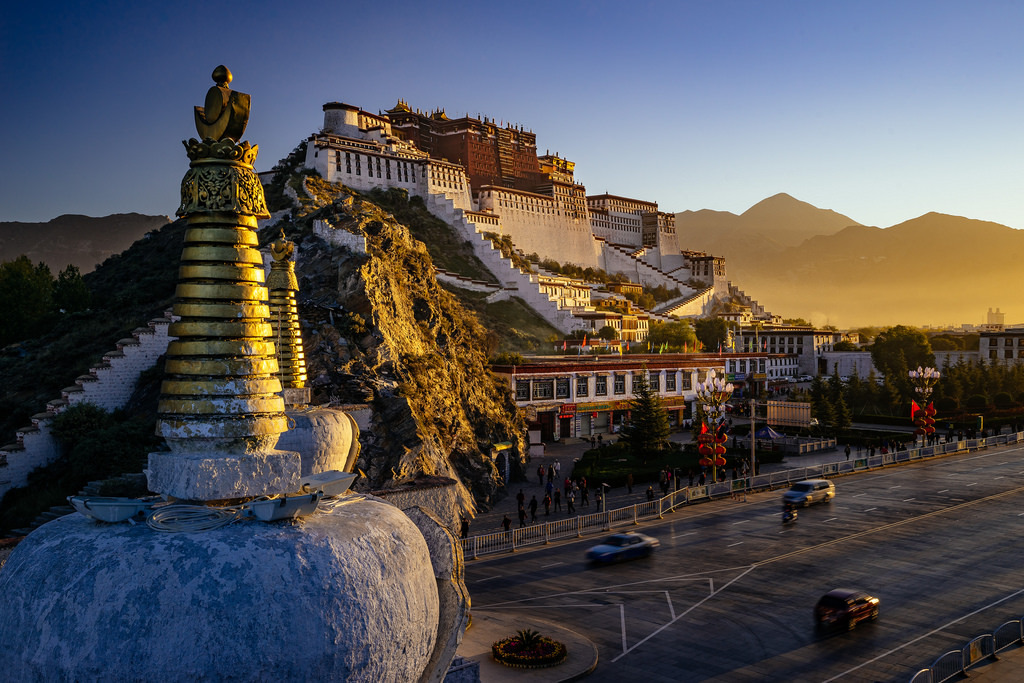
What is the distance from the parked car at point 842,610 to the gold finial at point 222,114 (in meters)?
19.1

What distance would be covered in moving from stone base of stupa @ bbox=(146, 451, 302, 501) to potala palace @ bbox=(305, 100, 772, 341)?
8549cm

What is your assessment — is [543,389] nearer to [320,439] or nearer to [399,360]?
[399,360]

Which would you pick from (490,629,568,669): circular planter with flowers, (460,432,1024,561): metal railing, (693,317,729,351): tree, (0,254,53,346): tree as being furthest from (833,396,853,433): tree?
(0,254,53,346): tree

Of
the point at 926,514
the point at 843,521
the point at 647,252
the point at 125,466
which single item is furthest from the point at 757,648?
the point at 647,252

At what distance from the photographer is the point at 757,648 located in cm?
1977

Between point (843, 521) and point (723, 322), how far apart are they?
84.2m

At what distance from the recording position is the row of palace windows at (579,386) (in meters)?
59.6

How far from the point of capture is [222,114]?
7.89 m

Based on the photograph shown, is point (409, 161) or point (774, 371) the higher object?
point (409, 161)

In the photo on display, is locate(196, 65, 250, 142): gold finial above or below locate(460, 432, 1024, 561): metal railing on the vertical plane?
above

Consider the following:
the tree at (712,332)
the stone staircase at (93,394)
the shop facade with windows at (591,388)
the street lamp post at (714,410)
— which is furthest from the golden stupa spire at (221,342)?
the tree at (712,332)

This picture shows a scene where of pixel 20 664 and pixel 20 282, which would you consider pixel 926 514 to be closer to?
pixel 20 664

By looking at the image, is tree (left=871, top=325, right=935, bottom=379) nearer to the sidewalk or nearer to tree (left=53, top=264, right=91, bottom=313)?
the sidewalk

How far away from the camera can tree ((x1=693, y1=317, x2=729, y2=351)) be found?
113688mm
